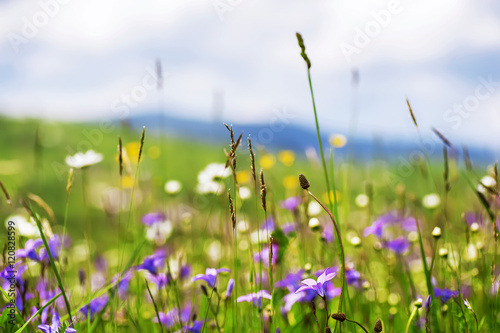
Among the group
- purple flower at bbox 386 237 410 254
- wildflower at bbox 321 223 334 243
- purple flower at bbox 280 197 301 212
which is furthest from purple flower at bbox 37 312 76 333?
purple flower at bbox 386 237 410 254

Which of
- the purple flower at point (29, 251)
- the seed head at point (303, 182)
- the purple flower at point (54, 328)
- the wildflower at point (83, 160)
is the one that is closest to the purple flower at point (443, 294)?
the seed head at point (303, 182)

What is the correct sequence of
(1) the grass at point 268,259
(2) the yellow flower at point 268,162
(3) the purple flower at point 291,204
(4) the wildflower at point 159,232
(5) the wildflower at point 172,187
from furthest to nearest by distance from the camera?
(2) the yellow flower at point 268,162
(5) the wildflower at point 172,187
(4) the wildflower at point 159,232
(3) the purple flower at point 291,204
(1) the grass at point 268,259

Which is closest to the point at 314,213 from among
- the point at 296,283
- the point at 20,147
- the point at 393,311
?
the point at 393,311

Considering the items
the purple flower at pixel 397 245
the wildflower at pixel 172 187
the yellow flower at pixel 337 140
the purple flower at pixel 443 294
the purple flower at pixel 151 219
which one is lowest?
the purple flower at pixel 443 294

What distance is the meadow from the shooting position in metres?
1.55

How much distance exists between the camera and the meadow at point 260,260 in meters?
1.55

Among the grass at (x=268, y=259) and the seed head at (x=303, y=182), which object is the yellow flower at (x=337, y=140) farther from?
the seed head at (x=303, y=182)

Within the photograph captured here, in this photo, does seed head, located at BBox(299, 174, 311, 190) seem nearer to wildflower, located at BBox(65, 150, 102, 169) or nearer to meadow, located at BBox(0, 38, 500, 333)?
meadow, located at BBox(0, 38, 500, 333)

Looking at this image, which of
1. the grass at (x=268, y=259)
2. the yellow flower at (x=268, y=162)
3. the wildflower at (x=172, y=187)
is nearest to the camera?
the grass at (x=268, y=259)

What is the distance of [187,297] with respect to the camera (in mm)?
3264

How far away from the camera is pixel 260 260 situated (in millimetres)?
1396

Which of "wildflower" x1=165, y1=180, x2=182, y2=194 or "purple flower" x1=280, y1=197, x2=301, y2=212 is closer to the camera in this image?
"purple flower" x1=280, y1=197, x2=301, y2=212

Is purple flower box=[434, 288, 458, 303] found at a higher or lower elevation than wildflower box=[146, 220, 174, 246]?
lower

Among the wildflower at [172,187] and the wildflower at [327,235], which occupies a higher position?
the wildflower at [172,187]
